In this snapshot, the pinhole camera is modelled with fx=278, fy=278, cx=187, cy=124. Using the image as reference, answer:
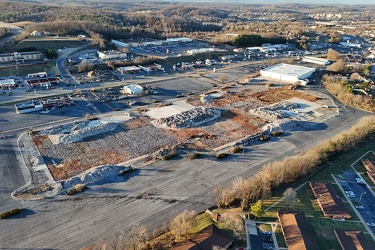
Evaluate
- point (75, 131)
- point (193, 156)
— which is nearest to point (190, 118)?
point (193, 156)

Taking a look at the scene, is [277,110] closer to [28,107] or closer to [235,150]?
[235,150]

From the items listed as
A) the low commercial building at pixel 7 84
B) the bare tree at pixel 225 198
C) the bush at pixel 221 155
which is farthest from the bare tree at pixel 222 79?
the low commercial building at pixel 7 84

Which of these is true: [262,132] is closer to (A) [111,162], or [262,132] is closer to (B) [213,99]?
(B) [213,99]

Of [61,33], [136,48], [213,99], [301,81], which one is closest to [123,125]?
[213,99]

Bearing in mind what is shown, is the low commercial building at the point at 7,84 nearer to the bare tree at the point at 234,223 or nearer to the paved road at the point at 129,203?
the paved road at the point at 129,203

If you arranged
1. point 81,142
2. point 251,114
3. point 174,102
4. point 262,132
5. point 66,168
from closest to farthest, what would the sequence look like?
point 66,168, point 81,142, point 262,132, point 251,114, point 174,102

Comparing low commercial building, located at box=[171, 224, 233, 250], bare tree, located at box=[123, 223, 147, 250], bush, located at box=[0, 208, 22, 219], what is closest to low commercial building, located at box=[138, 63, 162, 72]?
bush, located at box=[0, 208, 22, 219]
